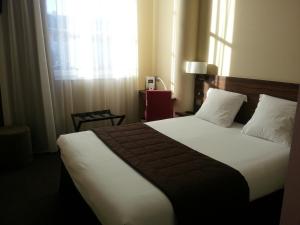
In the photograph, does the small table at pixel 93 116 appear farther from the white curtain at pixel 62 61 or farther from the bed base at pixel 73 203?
the bed base at pixel 73 203

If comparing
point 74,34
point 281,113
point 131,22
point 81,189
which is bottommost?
point 81,189

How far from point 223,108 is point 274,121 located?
0.64 meters

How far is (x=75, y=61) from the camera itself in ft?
11.1

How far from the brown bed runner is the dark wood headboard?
1.20m

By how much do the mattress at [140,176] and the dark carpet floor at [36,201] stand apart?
0.27m

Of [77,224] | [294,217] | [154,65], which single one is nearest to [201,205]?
[294,217]

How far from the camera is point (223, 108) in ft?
9.27

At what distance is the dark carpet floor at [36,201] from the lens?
2.04m

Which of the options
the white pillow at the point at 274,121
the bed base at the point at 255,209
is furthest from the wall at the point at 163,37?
the bed base at the point at 255,209

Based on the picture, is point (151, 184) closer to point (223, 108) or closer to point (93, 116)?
point (223, 108)

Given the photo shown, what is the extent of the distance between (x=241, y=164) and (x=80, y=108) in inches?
98.1

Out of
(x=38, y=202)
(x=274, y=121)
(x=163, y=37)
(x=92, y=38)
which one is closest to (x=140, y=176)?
(x=38, y=202)

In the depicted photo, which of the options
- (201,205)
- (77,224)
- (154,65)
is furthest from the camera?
(154,65)

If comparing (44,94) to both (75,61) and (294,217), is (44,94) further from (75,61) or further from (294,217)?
(294,217)
